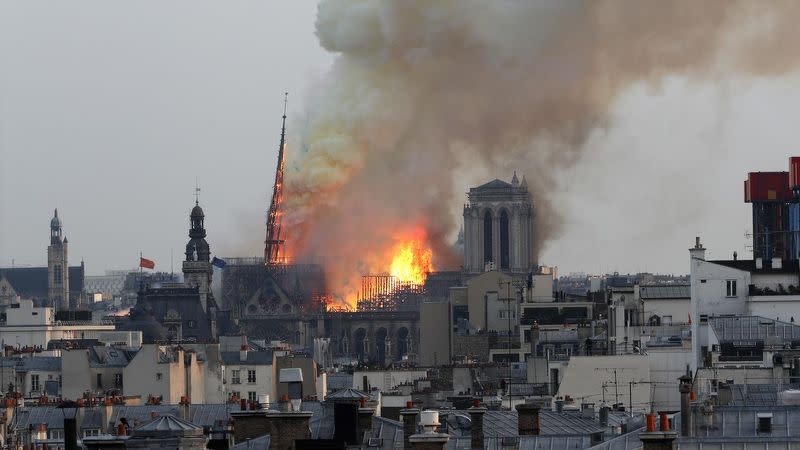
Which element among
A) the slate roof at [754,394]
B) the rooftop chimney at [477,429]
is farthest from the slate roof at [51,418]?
the rooftop chimney at [477,429]

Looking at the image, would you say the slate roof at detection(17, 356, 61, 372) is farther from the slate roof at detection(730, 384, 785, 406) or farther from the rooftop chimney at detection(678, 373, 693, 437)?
the rooftop chimney at detection(678, 373, 693, 437)

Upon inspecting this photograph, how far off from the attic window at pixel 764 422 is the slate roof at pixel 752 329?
23626 mm

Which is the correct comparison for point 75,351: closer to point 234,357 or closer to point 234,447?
point 234,357

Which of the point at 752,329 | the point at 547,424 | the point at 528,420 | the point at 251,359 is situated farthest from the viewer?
the point at 251,359

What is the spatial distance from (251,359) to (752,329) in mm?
27638

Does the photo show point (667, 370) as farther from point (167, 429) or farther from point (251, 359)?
point (167, 429)

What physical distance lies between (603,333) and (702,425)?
50502 mm

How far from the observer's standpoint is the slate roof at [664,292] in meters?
95.6

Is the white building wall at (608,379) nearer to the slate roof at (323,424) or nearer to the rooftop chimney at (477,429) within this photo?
the slate roof at (323,424)

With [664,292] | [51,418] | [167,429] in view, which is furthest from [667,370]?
[167,429]

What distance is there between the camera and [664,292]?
3873 inches

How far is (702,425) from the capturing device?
4297cm

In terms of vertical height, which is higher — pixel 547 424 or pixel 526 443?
pixel 547 424

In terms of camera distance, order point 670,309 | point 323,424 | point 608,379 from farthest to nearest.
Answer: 1. point 670,309
2. point 608,379
3. point 323,424
